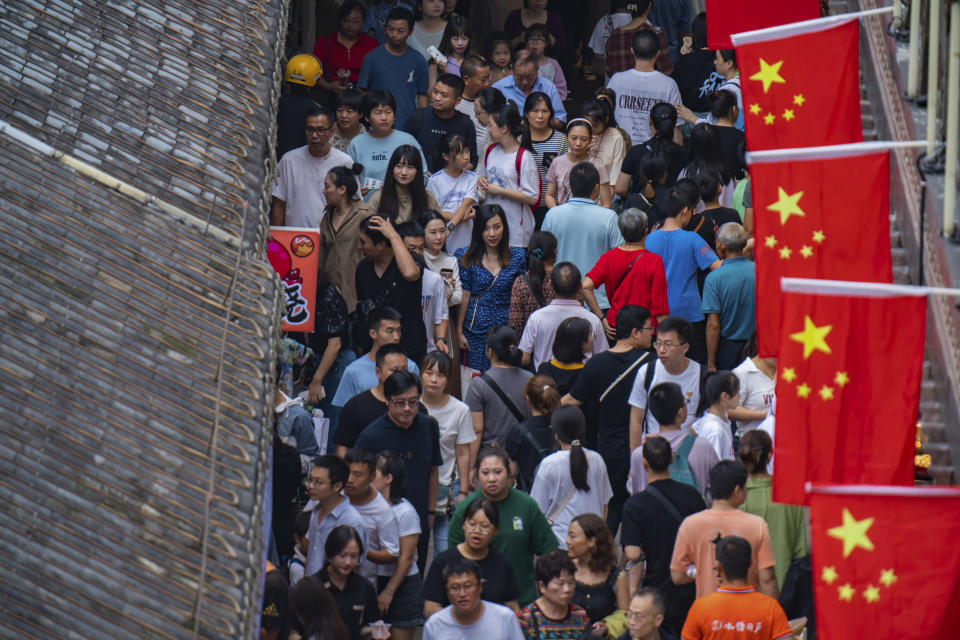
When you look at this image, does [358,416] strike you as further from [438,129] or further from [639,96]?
[639,96]

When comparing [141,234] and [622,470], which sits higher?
[141,234]

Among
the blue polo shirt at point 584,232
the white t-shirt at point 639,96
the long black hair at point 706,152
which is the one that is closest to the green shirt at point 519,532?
the blue polo shirt at point 584,232

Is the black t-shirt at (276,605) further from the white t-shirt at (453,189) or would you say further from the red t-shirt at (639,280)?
the white t-shirt at (453,189)

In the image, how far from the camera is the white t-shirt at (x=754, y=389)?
9172 mm

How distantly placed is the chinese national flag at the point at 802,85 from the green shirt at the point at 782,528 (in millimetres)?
2152

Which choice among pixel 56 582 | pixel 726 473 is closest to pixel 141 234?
pixel 56 582

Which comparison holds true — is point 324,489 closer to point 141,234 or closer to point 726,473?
point 726,473

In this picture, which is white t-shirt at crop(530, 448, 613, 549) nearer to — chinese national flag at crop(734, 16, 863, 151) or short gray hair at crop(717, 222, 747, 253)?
chinese national flag at crop(734, 16, 863, 151)

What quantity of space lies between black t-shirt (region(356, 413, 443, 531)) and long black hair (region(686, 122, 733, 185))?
14.3ft

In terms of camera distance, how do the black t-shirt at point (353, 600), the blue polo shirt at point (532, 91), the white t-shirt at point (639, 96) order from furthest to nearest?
the blue polo shirt at point (532, 91) → the white t-shirt at point (639, 96) → the black t-shirt at point (353, 600)

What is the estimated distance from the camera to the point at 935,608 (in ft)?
17.1

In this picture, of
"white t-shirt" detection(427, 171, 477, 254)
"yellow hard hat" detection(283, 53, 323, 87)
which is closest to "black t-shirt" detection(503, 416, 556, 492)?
"white t-shirt" detection(427, 171, 477, 254)

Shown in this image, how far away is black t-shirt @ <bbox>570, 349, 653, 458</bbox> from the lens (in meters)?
9.36

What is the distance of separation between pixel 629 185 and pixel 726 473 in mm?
5330
